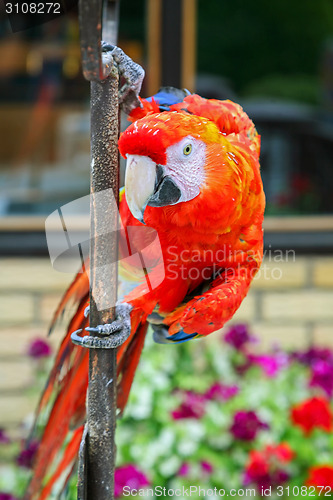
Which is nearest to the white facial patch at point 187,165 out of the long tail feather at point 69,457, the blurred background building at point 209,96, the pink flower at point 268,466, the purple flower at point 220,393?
the long tail feather at point 69,457

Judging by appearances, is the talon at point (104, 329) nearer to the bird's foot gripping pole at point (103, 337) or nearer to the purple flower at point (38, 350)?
the bird's foot gripping pole at point (103, 337)

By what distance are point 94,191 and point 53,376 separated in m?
0.28

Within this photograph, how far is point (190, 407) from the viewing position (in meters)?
1.09

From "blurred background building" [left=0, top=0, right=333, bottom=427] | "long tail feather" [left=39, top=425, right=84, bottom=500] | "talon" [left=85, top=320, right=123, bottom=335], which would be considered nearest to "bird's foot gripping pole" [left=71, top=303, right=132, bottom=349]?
"talon" [left=85, top=320, right=123, bottom=335]

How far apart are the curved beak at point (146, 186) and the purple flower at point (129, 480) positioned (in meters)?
0.66

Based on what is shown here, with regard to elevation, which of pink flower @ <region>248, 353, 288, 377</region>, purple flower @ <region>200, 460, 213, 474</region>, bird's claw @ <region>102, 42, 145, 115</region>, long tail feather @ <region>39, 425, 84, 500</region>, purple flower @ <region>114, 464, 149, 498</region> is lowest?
purple flower @ <region>200, 460, 213, 474</region>

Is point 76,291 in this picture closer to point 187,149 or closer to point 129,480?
point 187,149

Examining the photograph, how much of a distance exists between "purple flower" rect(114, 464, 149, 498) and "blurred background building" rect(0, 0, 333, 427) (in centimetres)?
55

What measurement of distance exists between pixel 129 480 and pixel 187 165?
0.70 metres

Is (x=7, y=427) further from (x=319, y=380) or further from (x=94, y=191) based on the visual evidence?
(x=94, y=191)

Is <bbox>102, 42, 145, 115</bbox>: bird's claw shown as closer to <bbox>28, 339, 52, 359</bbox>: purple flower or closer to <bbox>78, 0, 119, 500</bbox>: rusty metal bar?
<bbox>78, 0, 119, 500</bbox>: rusty metal bar

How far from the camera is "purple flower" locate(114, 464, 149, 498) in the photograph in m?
0.93

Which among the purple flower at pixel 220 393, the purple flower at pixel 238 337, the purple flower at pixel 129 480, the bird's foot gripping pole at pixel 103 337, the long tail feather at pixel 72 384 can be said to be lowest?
the purple flower at pixel 129 480

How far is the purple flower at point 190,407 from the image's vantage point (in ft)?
3.52
